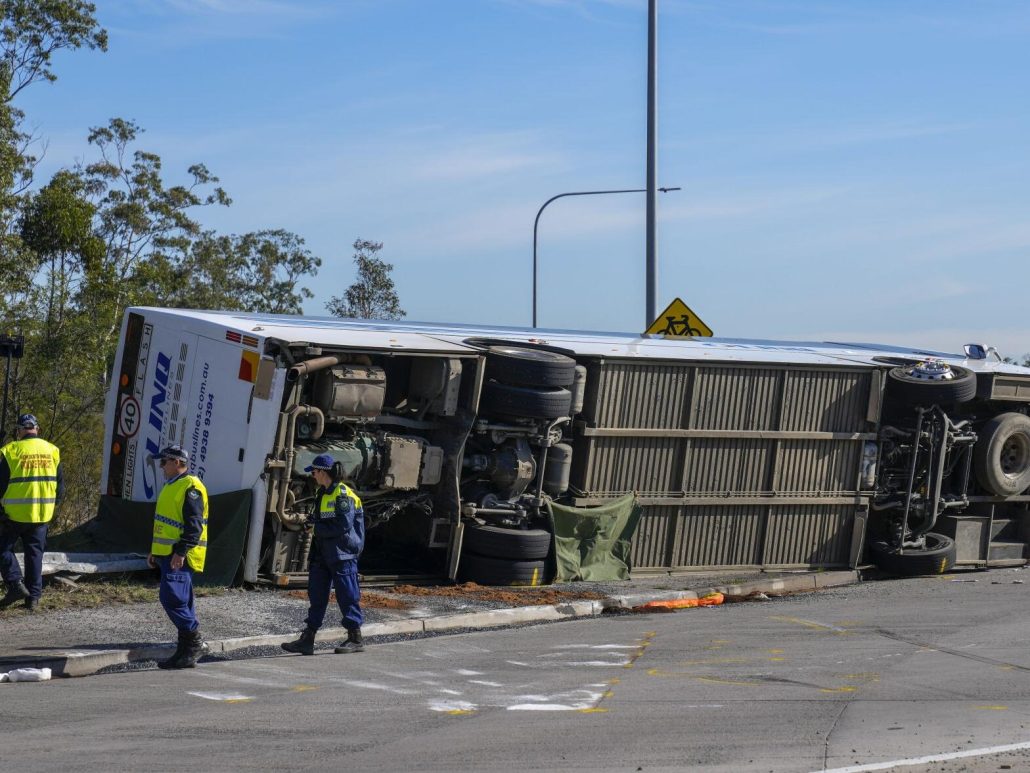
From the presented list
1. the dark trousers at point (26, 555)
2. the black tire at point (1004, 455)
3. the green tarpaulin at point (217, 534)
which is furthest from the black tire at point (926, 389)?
the dark trousers at point (26, 555)

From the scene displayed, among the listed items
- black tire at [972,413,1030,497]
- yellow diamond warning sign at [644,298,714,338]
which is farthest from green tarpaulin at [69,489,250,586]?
black tire at [972,413,1030,497]

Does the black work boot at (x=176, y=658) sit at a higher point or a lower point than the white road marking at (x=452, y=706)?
lower

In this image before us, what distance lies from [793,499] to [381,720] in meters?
8.45

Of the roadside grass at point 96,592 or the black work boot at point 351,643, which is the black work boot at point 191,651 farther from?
the roadside grass at point 96,592

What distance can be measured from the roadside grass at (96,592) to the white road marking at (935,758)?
6538mm

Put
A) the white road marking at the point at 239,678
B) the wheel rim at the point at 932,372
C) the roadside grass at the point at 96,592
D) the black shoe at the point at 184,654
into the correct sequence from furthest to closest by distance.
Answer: the wheel rim at the point at 932,372, the roadside grass at the point at 96,592, the black shoe at the point at 184,654, the white road marking at the point at 239,678

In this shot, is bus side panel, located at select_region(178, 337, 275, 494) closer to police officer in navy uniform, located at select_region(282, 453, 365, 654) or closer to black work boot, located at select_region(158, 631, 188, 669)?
police officer in navy uniform, located at select_region(282, 453, 365, 654)

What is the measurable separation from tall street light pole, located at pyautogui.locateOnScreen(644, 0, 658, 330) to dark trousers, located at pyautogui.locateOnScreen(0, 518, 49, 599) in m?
10.6

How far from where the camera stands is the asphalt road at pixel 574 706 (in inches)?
273

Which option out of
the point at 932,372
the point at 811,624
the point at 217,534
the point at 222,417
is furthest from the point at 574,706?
the point at 932,372

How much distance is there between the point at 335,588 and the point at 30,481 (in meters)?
3.04

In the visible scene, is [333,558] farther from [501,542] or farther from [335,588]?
[501,542]

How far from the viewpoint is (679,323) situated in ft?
59.4

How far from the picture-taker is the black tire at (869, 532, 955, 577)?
51.1 feet
